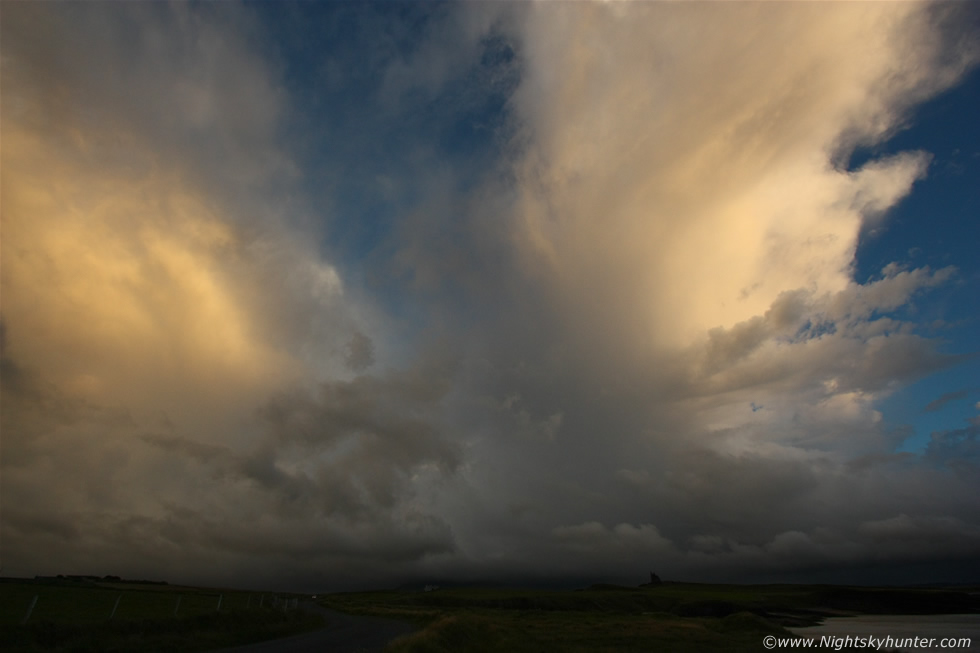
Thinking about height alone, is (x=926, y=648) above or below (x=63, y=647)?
below

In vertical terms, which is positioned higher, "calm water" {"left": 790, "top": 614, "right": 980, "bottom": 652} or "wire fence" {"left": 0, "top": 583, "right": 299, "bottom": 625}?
"wire fence" {"left": 0, "top": 583, "right": 299, "bottom": 625}

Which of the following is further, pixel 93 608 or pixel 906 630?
pixel 906 630

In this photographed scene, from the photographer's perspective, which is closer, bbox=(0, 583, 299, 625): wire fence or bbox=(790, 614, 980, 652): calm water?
bbox=(0, 583, 299, 625): wire fence

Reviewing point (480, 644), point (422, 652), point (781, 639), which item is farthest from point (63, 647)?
point (781, 639)

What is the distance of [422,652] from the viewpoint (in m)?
36.1

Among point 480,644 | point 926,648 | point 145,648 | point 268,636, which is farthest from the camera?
point 926,648

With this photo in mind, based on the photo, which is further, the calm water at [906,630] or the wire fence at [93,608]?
the calm water at [906,630]

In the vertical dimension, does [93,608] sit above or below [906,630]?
above

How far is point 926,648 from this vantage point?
75.8m

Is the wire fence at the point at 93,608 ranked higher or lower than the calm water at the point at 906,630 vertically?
higher

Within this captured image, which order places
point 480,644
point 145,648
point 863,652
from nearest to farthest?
point 145,648
point 480,644
point 863,652

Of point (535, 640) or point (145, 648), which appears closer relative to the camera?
point (145, 648)

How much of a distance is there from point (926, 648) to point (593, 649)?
6379 cm

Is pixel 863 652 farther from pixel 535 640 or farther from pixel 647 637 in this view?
pixel 535 640
